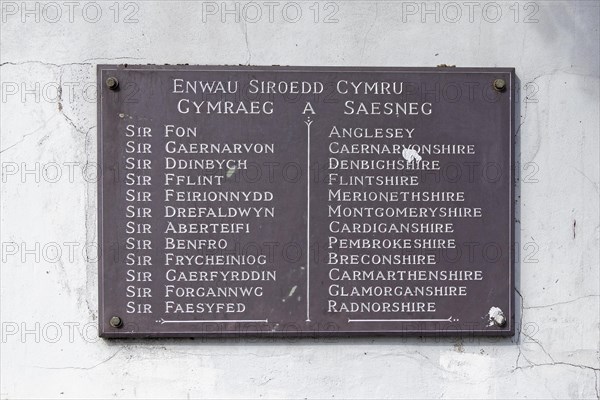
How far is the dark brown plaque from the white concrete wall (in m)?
0.10

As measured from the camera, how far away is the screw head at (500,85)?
307 centimetres

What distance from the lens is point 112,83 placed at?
3025mm

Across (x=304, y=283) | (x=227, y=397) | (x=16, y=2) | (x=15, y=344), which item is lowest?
(x=227, y=397)

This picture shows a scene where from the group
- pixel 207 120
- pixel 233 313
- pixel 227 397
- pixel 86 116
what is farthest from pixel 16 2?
pixel 227 397

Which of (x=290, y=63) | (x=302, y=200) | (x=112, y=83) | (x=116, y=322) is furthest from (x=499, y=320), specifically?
(x=112, y=83)

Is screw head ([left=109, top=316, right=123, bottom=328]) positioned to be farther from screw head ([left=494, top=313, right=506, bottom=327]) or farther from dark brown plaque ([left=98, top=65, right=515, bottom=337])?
screw head ([left=494, top=313, right=506, bottom=327])

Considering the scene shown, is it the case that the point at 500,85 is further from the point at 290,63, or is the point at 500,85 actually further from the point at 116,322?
the point at 116,322

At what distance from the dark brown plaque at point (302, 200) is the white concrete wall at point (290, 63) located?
10 cm

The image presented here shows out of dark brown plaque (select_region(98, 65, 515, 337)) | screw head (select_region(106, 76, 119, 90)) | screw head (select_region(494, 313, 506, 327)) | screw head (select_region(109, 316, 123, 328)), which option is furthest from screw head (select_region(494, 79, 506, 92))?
screw head (select_region(109, 316, 123, 328))

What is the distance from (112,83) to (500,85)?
156cm

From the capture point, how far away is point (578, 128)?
3141 millimetres

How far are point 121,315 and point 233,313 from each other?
0.45 metres

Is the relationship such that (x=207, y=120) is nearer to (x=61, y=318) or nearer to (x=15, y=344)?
(x=61, y=318)

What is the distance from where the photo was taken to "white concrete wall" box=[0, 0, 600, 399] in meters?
3.09
